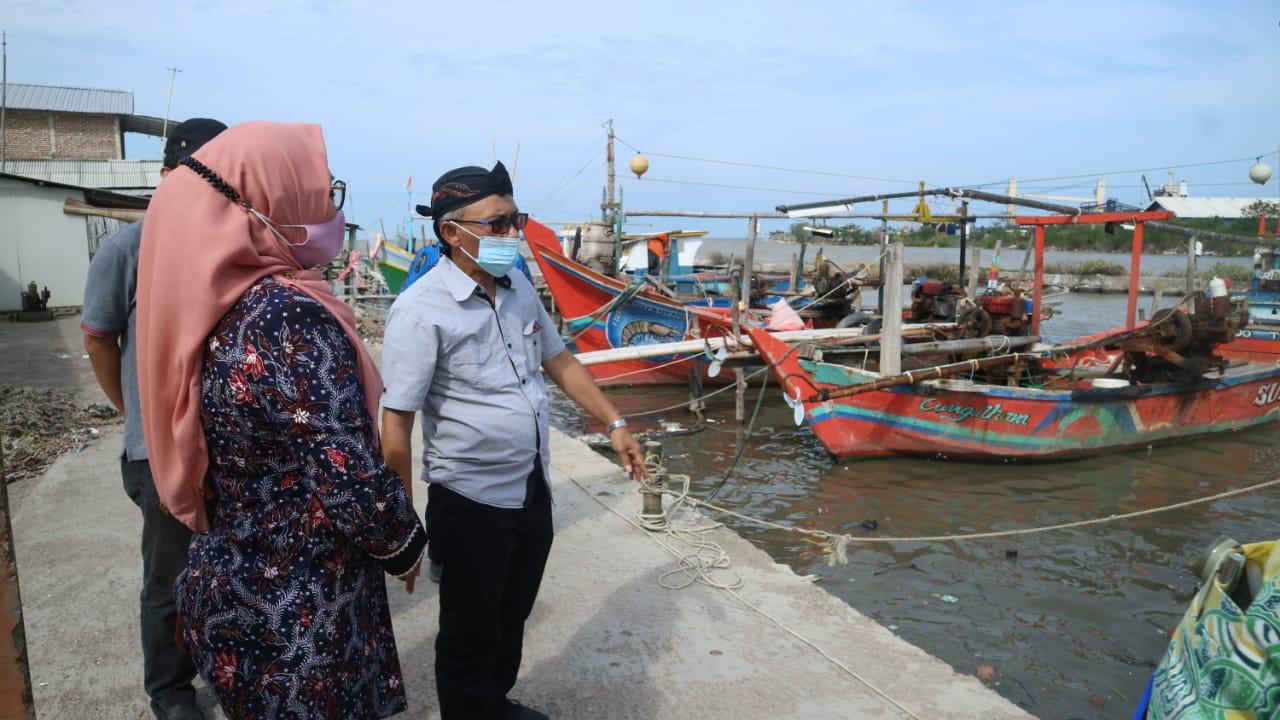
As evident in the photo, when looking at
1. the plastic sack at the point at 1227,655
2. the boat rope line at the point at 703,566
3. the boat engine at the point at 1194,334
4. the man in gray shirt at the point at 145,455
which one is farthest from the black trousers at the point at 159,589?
the boat engine at the point at 1194,334

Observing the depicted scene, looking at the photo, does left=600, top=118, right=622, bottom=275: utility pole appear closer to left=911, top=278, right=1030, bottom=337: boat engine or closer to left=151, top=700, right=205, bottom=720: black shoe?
left=911, top=278, right=1030, bottom=337: boat engine

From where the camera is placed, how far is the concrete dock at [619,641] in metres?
2.56

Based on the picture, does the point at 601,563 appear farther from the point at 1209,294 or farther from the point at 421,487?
the point at 1209,294

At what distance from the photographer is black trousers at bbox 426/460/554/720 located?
2055mm

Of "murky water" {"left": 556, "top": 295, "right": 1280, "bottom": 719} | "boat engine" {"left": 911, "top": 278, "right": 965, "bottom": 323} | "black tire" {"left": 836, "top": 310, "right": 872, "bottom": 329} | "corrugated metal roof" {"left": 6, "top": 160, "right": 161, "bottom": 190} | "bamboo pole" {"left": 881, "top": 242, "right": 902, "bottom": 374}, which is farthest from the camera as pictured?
"corrugated metal roof" {"left": 6, "top": 160, "right": 161, "bottom": 190}

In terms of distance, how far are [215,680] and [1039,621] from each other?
4.86 meters

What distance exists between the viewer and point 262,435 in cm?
141

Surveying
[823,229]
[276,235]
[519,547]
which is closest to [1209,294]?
[823,229]

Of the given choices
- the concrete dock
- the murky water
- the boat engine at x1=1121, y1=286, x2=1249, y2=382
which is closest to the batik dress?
the concrete dock

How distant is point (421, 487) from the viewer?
4.73 meters

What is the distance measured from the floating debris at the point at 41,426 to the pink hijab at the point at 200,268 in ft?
14.5

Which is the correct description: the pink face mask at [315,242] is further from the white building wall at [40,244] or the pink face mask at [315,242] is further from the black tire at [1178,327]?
the white building wall at [40,244]

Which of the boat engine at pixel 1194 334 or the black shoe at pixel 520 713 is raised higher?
the boat engine at pixel 1194 334

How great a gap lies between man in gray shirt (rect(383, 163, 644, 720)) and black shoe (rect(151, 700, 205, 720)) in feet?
2.52
